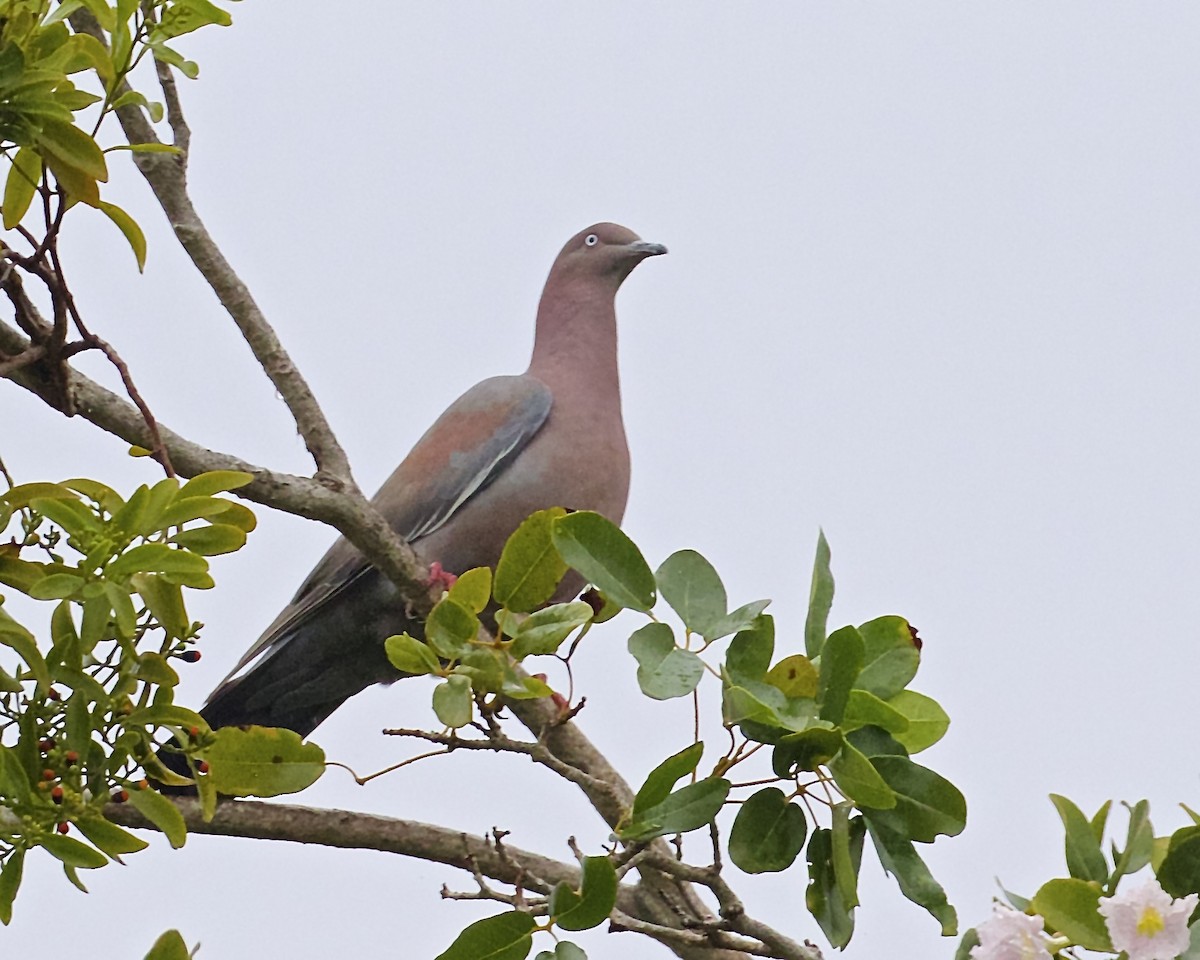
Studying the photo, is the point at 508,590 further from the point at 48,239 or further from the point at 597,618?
the point at 48,239

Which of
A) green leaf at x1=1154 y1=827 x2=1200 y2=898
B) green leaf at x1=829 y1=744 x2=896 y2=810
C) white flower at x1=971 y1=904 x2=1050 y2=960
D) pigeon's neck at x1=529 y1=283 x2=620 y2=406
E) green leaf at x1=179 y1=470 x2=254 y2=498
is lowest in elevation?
white flower at x1=971 y1=904 x2=1050 y2=960

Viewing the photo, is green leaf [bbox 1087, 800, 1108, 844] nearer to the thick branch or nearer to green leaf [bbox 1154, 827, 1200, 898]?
green leaf [bbox 1154, 827, 1200, 898]

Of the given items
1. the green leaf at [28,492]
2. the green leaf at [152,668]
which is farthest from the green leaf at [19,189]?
the green leaf at [152,668]

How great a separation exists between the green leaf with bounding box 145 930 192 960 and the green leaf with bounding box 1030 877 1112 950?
0.99m

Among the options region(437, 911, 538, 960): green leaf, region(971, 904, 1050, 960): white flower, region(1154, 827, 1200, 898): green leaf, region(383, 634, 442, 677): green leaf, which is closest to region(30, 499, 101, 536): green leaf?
region(383, 634, 442, 677): green leaf

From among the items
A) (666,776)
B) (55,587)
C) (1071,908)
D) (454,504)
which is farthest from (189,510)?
(454,504)

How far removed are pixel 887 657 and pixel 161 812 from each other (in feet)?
3.13

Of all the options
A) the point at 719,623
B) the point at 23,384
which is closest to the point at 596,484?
the point at 23,384

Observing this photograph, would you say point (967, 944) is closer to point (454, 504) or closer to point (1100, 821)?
point (1100, 821)

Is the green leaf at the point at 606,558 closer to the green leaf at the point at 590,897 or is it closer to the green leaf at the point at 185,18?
the green leaf at the point at 590,897

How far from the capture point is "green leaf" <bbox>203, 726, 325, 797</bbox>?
2162 millimetres

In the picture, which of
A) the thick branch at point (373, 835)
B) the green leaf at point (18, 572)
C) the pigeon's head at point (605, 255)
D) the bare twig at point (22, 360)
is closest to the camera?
the green leaf at point (18, 572)

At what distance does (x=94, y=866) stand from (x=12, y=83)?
0.94m

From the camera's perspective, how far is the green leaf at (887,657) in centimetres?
210
